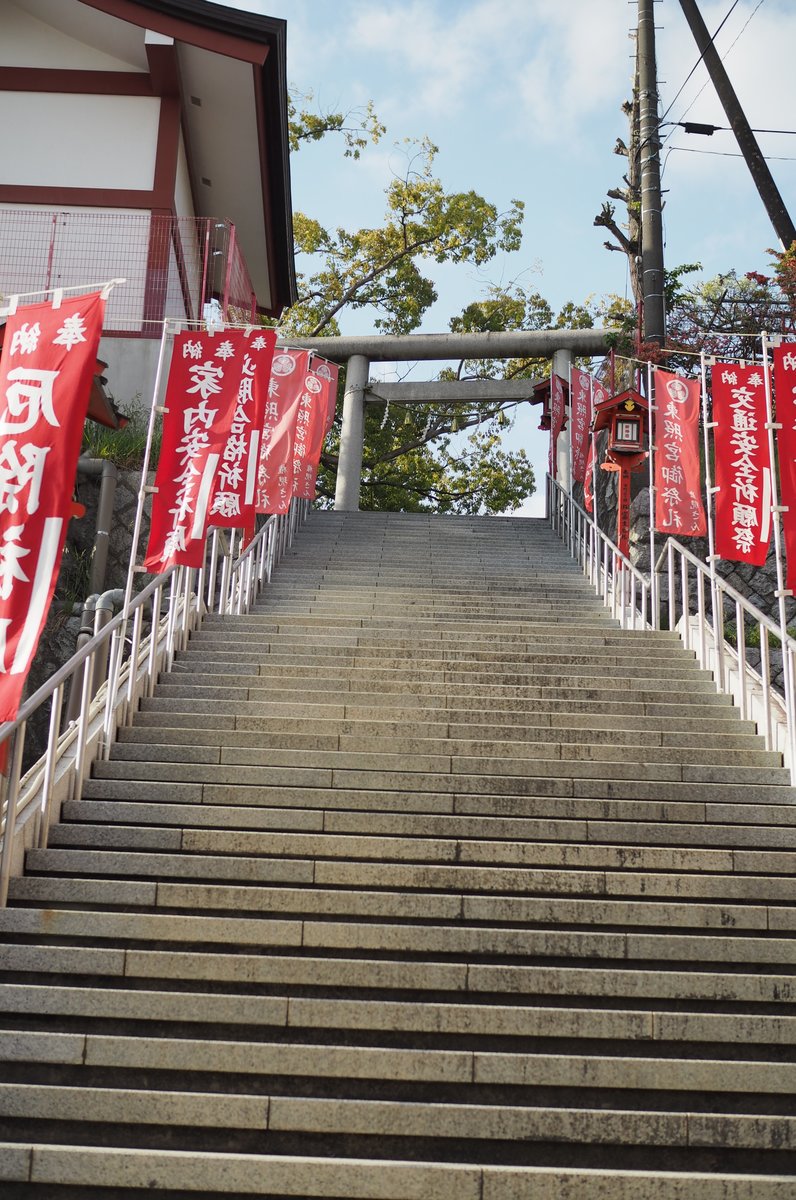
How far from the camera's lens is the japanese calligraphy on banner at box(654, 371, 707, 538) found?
11.6m

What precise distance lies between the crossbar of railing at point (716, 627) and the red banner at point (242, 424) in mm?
3907

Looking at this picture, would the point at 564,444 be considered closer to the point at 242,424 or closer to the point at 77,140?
the point at 77,140

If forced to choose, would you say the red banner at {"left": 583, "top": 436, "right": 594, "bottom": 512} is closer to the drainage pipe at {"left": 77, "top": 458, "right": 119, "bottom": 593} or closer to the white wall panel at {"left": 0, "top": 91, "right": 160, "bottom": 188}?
the drainage pipe at {"left": 77, "top": 458, "right": 119, "bottom": 593}

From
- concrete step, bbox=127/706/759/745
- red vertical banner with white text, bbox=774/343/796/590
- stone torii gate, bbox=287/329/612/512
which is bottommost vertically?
concrete step, bbox=127/706/759/745

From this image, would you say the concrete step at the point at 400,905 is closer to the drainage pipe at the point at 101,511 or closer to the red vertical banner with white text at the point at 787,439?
the red vertical banner with white text at the point at 787,439

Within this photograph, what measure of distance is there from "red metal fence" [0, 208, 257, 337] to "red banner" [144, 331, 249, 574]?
5.93 meters

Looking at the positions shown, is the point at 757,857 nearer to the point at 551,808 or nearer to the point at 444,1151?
the point at 551,808

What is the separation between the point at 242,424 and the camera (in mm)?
9398

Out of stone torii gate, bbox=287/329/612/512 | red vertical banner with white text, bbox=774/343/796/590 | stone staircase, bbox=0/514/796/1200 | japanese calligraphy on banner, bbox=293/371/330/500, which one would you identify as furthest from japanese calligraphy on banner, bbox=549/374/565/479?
stone staircase, bbox=0/514/796/1200

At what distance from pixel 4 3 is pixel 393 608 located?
11.5 m

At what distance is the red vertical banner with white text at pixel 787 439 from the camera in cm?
737

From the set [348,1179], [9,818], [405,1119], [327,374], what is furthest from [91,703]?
[327,374]

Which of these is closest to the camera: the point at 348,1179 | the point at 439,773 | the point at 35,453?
the point at 348,1179

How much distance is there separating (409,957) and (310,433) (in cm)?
1014
